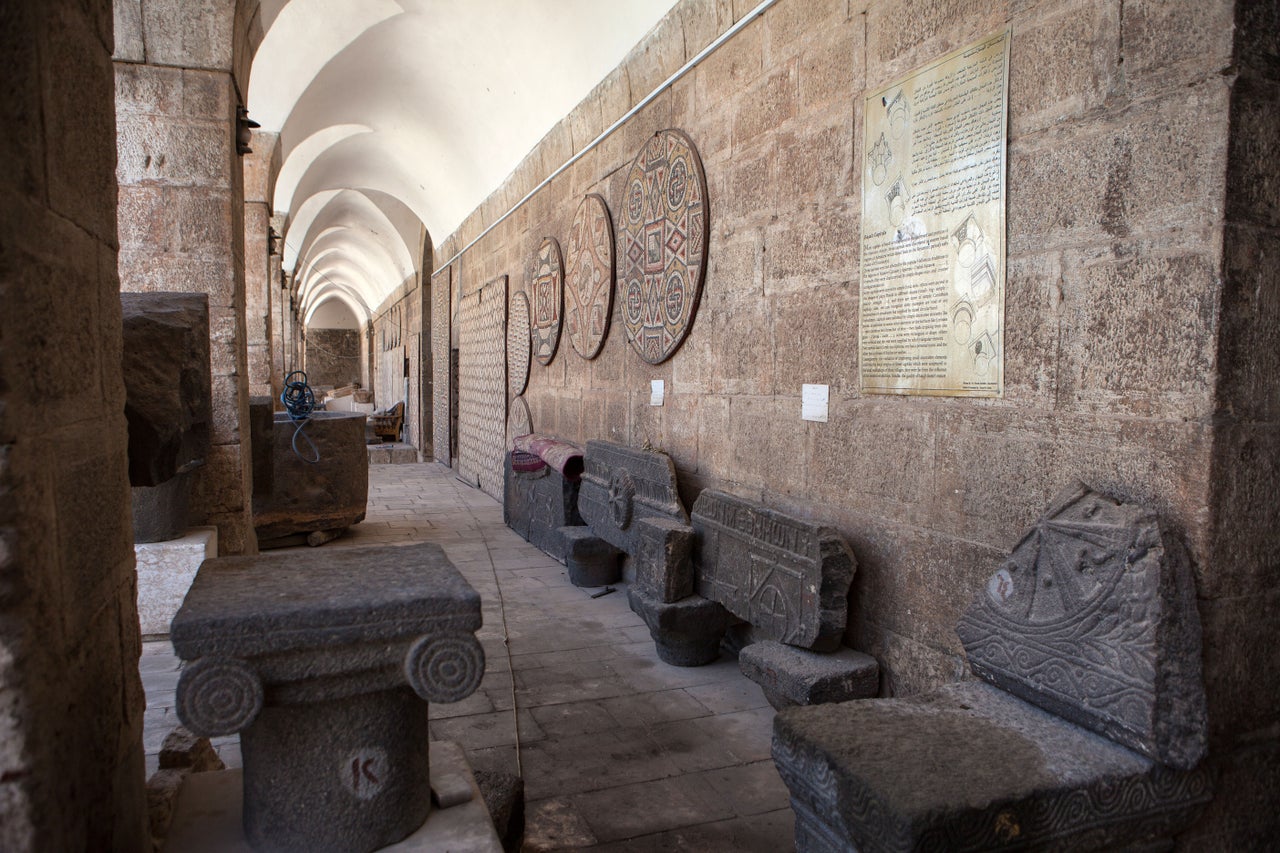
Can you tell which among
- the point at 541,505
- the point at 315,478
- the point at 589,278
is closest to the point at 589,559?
the point at 541,505

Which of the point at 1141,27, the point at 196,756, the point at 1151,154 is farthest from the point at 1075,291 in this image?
the point at 196,756

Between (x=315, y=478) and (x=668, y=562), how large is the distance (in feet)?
13.7

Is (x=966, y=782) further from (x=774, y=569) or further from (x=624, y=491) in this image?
(x=624, y=491)

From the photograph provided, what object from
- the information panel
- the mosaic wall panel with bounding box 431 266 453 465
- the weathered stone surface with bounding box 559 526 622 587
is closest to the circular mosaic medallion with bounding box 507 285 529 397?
the weathered stone surface with bounding box 559 526 622 587

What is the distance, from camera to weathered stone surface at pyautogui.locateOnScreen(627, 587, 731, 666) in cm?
377

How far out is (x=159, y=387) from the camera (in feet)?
6.62

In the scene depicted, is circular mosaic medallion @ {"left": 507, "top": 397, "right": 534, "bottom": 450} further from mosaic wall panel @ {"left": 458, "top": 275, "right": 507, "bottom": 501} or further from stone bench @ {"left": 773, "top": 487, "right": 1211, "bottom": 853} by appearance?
stone bench @ {"left": 773, "top": 487, "right": 1211, "bottom": 853}

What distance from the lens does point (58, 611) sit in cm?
121

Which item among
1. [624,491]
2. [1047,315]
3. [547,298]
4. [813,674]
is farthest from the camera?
[547,298]

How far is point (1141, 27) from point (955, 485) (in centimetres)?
138

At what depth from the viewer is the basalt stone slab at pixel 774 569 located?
3.00 m

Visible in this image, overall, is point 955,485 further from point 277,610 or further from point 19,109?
point 19,109

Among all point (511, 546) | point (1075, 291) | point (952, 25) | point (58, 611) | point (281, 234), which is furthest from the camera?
point (281, 234)

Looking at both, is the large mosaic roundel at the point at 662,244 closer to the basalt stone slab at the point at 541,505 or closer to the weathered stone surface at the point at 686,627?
the basalt stone slab at the point at 541,505
